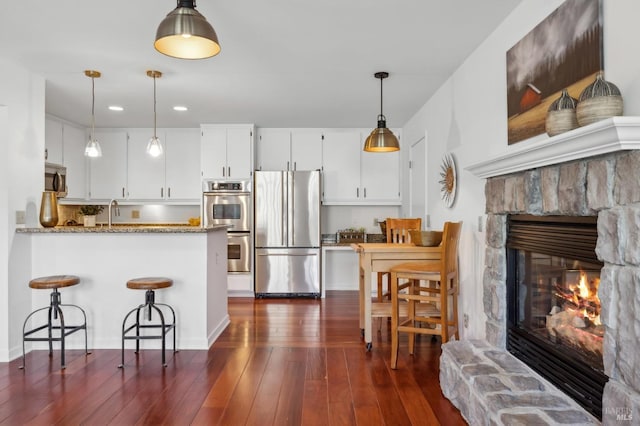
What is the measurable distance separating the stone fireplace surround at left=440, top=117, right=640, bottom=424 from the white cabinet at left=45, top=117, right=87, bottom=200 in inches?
206

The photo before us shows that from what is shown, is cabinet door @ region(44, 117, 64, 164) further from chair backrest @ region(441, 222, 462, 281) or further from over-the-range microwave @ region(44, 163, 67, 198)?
chair backrest @ region(441, 222, 462, 281)

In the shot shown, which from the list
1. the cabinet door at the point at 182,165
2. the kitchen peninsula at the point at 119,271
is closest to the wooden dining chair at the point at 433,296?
the kitchen peninsula at the point at 119,271

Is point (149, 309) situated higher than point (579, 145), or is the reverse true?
point (579, 145)

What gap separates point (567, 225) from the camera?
2.06 m

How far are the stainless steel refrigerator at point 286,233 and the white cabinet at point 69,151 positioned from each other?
2.48 m

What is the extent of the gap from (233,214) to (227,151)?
88cm

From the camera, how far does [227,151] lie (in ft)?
19.6

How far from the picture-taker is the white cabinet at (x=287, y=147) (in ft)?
20.6

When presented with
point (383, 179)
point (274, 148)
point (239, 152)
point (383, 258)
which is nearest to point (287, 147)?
point (274, 148)

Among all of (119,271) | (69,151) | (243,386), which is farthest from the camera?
(69,151)

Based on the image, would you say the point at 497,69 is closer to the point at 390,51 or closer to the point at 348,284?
the point at 390,51

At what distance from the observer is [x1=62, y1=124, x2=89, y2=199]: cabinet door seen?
5766mm

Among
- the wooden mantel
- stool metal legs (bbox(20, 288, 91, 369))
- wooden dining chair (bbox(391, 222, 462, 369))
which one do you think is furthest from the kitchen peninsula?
the wooden mantel

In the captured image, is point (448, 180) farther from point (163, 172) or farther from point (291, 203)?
point (163, 172)
